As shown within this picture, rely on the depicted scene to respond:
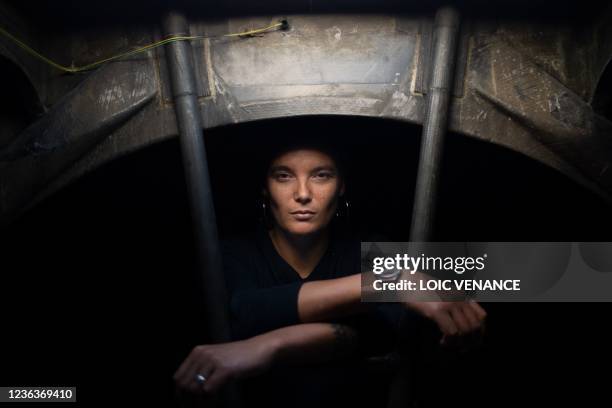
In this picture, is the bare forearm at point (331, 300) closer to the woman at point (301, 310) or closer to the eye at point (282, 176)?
the woman at point (301, 310)

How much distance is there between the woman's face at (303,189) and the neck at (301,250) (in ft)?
0.26

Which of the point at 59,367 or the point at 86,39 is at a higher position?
the point at 86,39

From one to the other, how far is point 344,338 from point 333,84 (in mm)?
1126

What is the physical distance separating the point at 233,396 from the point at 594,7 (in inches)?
91.0

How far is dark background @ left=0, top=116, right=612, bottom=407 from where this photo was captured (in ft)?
10.7

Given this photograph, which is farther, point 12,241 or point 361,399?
point 12,241

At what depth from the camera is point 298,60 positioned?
264cm

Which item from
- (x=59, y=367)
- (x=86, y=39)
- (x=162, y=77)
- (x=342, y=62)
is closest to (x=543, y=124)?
(x=342, y=62)

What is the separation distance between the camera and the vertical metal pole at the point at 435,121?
2367 mm

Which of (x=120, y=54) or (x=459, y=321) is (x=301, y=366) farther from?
(x=120, y=54)

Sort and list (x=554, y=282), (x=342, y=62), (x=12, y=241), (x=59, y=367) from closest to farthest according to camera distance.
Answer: (x=342, y=62) → (x=12, y=241) → (x=554, y=282) → (x=59, y=367)

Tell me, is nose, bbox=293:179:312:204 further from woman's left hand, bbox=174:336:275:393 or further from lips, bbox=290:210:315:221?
woman's left hand, bbox=174:336:275:393

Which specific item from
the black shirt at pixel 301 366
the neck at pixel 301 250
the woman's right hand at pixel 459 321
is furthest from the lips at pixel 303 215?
the woman's right hand at pixel 459 321

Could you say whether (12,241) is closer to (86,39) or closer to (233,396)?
(86,39)
